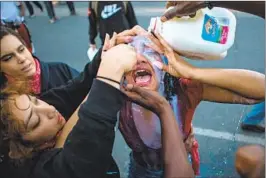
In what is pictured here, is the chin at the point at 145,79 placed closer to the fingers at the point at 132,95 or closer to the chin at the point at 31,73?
the fingers at the point at 132,95

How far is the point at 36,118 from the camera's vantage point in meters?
1.42

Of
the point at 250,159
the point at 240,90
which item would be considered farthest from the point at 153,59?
the point at 250,159

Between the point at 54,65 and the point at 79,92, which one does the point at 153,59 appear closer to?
the point at 79,92

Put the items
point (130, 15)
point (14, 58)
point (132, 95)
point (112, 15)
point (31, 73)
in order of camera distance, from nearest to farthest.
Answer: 1. point (132, 95)
2. point (14, 58)
3. point (31, 73)
4. point (112, 15)
5. point (130, 15)

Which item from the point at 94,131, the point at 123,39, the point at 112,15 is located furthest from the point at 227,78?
the point at 112,15

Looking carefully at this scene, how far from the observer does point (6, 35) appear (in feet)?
5.15

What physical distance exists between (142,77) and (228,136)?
1.86 metres

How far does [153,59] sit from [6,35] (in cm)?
64

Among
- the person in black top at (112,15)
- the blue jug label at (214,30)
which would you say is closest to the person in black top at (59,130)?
the blue jug label at (214,30)

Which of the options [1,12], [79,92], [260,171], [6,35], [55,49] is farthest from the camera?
[55,49]

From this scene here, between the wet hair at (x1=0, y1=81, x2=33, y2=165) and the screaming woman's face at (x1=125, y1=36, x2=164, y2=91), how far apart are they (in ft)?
1.53

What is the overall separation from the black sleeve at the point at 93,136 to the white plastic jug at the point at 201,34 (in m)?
0.32

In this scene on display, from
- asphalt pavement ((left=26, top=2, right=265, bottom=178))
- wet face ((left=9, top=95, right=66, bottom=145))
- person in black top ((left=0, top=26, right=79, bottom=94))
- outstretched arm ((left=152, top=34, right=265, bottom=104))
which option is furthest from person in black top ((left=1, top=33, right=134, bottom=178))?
asphalt pavement ((left=26, top=2, right=265, bottom=178))

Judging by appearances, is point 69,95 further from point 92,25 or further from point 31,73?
point 92,25
